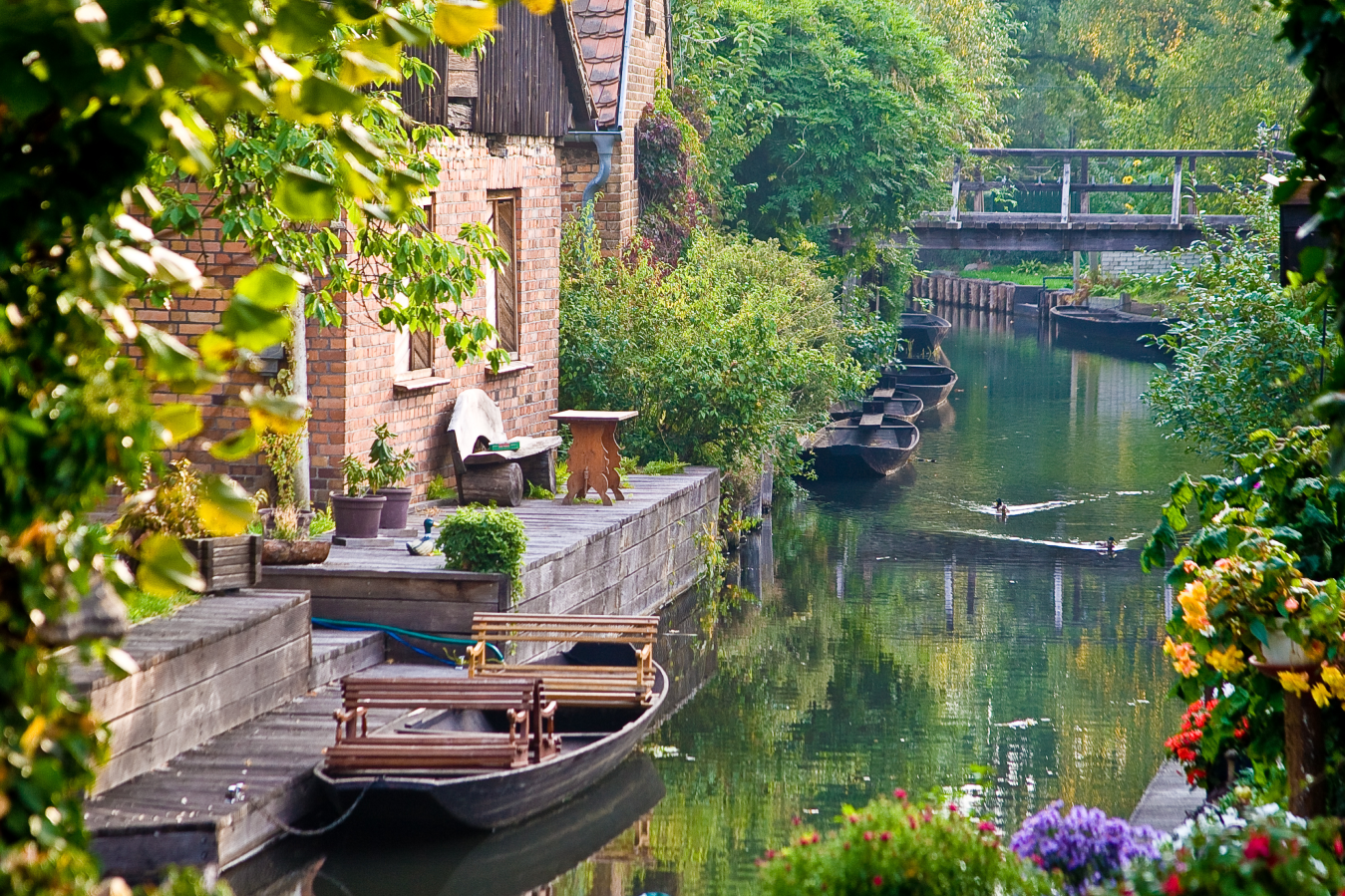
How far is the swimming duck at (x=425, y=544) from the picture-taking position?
11234mm

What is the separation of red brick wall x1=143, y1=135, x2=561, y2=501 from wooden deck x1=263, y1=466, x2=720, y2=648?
2.72 feet

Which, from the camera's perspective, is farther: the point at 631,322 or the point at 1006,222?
the point at 1006,222

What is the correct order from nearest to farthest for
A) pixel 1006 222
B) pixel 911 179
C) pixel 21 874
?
pixel 21 874, pixel 911 179, pixel 1006 222

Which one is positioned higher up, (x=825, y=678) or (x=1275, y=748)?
(x=1275, y=748)

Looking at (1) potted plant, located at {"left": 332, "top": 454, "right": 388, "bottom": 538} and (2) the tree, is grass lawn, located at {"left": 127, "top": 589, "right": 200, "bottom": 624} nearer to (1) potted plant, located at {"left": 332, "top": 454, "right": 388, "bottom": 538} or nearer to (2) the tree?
(1) potted plant, located at {"left": 332, "top": 454, "right": 388, "bottom": 538}

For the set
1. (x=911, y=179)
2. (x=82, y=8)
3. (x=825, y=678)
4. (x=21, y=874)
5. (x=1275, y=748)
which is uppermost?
(x=911, y=179)

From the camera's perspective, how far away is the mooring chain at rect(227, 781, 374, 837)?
7409 mm

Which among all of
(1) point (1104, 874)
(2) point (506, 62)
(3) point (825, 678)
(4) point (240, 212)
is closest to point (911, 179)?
(2) point (506, 62)

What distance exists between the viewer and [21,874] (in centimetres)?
191

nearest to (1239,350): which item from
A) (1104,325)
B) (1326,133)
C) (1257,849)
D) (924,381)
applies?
(1257,849)

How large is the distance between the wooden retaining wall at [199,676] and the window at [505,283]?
253 inches

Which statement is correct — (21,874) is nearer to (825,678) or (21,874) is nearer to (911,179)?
(825,678)

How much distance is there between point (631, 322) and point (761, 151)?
36.4 ft

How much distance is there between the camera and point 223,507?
6.54 feet
